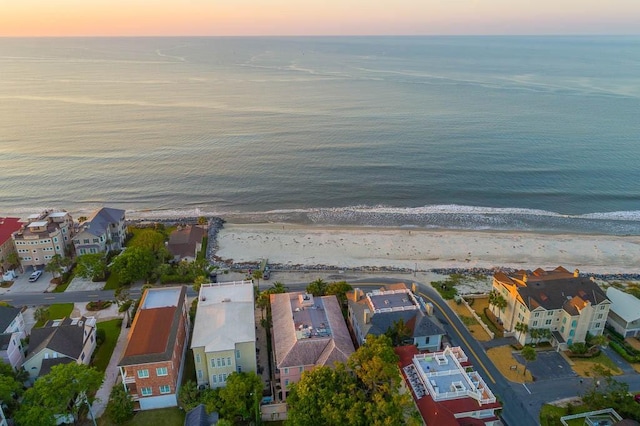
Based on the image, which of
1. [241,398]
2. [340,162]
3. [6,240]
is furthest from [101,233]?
[340,162]

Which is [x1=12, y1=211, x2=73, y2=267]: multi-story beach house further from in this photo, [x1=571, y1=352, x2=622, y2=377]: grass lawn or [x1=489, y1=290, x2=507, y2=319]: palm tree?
[x1=571, y1=352, x2=622, y2=377]: grass lawn

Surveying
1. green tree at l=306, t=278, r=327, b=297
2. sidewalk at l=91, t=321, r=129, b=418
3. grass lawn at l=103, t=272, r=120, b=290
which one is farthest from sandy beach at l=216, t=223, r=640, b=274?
sidewalk at l=91, t=321, r=129, b=418

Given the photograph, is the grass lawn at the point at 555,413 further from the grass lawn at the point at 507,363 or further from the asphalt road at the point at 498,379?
the grass lawn at the point at 507,363

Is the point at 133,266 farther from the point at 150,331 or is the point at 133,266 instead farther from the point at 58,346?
the point at 150,331

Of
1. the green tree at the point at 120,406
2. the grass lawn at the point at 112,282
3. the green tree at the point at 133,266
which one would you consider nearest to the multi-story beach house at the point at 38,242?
the grass lawn at the point at 112,282

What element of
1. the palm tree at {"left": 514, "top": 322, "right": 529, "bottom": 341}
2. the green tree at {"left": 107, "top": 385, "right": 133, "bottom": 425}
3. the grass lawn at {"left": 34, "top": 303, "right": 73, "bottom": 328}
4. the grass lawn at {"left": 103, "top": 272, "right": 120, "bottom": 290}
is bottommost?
the grass lawn at {"left": 34, "top": 303, "right": 73, "bottom": 328}

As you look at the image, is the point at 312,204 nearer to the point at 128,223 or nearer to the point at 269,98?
the point at 128,223
